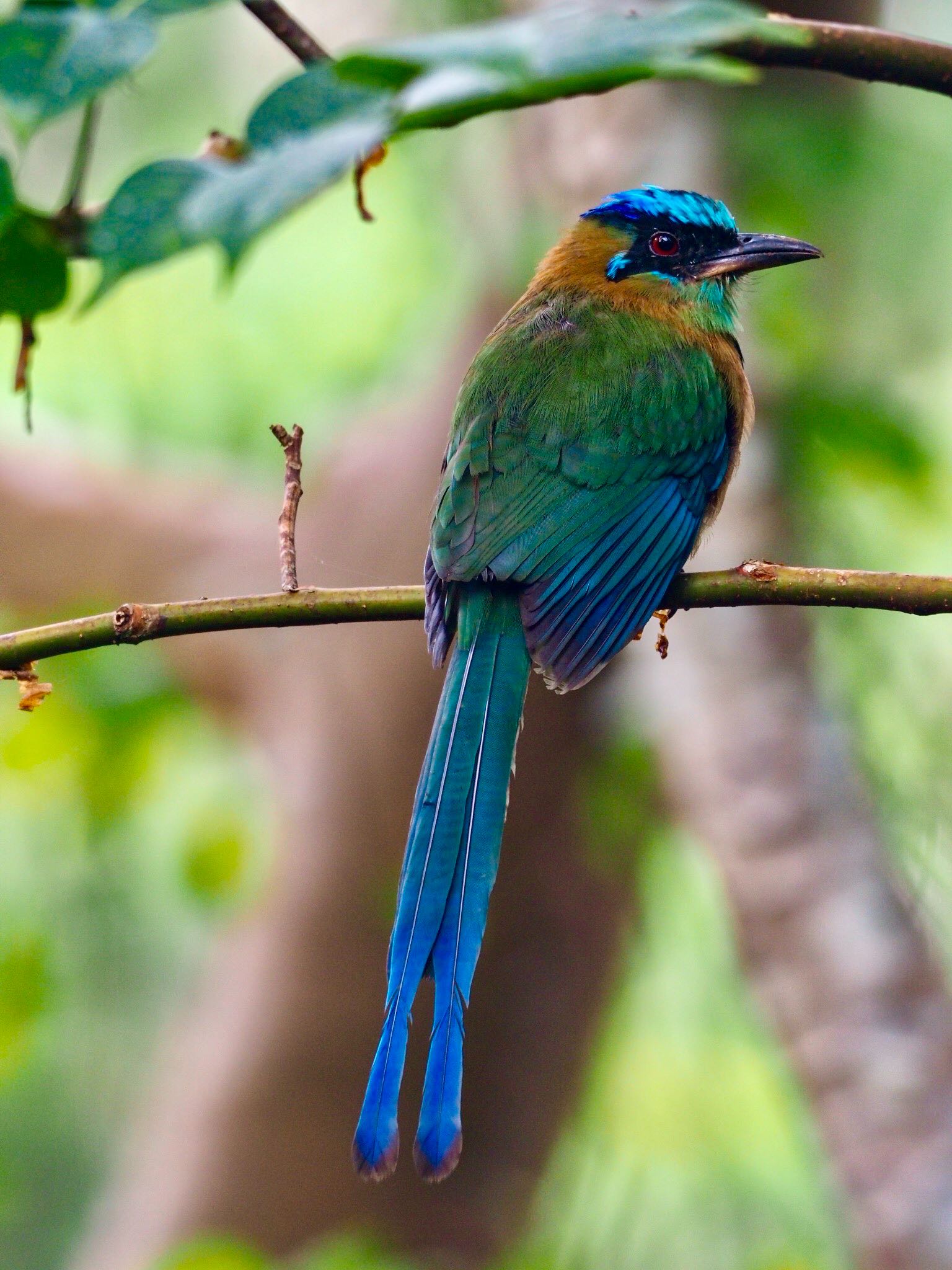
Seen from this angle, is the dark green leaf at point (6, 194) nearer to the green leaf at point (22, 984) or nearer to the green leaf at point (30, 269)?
the green leaf at point (30, 269)

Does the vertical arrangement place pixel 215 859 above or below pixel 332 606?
below

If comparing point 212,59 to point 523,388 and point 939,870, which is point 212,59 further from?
point 939,870

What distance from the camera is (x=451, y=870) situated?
6.54 ft

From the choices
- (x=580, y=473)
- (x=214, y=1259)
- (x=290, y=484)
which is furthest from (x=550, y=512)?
(x=214, y=1259)

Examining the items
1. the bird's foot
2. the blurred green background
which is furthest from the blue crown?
the bird's foot

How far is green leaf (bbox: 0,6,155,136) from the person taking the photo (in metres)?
Answer: 0.97

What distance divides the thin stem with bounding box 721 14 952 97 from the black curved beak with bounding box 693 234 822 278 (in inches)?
34.4

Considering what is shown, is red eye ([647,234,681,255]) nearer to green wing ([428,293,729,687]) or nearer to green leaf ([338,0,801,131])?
green wing ([428,293,729,687])

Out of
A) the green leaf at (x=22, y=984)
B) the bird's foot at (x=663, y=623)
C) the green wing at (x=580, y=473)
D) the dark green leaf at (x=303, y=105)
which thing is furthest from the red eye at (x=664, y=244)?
the green leaf at (x=22, y=984)

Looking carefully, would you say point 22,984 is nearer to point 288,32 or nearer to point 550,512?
point 550,512

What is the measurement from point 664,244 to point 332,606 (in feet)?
5.09

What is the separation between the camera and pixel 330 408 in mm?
5500

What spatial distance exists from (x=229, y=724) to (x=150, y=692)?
1102 millimetres

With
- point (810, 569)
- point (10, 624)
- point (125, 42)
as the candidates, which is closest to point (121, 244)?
point (125, 42)
